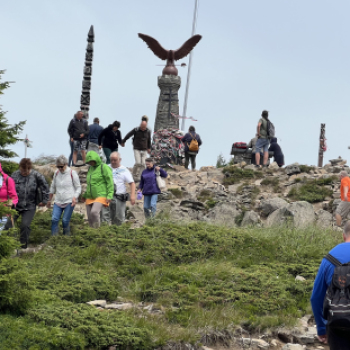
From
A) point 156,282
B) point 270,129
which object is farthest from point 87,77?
point 156,282

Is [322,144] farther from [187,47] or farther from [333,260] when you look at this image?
[333,260]

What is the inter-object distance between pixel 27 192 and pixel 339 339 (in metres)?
8.63

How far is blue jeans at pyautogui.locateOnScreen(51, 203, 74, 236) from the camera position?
13836 millimetres

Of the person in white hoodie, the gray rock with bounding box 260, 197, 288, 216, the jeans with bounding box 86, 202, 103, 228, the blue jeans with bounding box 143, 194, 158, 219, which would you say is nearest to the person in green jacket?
the jeans with bounding box 86, 202, 103, 228

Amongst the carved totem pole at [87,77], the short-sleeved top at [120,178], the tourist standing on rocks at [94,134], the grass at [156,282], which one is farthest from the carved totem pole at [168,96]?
the short-sleeved top at [120,178]

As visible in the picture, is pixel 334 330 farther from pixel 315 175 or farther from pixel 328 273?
pixel 315 175

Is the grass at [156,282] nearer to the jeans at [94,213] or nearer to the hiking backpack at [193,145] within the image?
the jeans at [94,213]

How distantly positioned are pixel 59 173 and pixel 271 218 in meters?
6.82

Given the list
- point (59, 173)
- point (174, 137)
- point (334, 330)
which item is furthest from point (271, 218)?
point (334, 330)

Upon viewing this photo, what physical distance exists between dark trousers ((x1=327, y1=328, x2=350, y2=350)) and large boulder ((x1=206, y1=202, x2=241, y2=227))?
12528 mm

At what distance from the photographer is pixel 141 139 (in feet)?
68.6

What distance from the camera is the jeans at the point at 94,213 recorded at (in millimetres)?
13883

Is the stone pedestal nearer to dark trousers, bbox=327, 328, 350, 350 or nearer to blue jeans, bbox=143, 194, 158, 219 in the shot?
blue jeans, bbox=143, 194, 158, 219

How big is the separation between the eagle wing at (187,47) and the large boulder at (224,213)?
14.0 m
